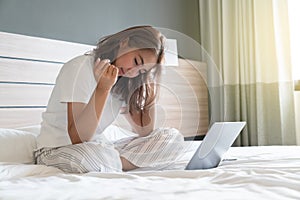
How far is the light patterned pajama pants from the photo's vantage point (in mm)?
1339

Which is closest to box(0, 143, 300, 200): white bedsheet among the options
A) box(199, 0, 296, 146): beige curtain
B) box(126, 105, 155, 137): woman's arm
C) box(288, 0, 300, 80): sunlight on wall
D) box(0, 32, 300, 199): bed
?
box(0, 32, 300, 199): bed

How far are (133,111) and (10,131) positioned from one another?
0.52 metres

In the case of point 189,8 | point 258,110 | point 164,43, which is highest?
point 189,8

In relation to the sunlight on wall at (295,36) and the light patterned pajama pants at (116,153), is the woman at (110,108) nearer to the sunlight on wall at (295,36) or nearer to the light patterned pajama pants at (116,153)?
the light patterned pajama pants at (116,153)

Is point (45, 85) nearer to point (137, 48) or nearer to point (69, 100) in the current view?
point (69, 100)

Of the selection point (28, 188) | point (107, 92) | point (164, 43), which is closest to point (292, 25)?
point (164, 43)

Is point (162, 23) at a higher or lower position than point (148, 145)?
higher

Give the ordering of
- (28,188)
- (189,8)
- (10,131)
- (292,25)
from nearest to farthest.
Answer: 1. (28,188)
2. (10,131)
3. (292,25)
4. (189,8)

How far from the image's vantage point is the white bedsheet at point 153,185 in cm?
87

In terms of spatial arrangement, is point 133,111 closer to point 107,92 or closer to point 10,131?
point 107,92

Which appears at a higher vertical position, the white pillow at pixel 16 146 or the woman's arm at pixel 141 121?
the woman's arm at pixel 141 121

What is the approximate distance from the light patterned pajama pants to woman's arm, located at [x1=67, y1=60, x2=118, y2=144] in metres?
0.05

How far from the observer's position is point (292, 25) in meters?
3.01

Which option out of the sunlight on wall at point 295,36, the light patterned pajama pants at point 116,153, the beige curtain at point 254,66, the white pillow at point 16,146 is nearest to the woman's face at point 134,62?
the light patterned pajama pants at point 116,153
